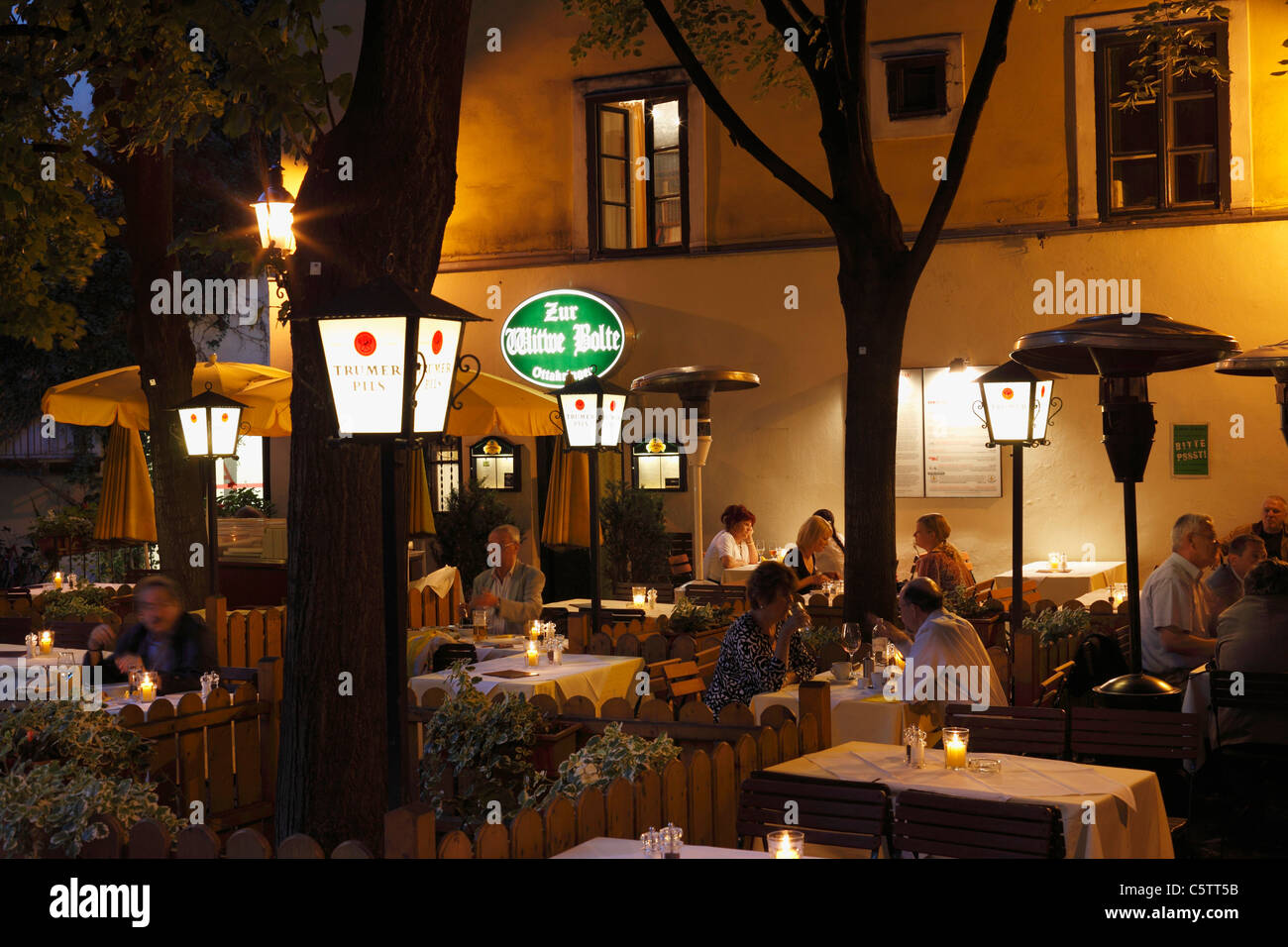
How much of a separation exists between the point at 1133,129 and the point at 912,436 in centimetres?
404

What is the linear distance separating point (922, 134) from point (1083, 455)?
13.0 ft

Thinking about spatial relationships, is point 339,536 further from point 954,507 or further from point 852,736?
point 954,507

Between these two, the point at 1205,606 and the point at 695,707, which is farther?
the point at 1205,606

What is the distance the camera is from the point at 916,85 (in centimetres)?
1523

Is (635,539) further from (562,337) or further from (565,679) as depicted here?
(565,679)

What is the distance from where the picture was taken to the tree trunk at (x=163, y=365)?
11664 mm

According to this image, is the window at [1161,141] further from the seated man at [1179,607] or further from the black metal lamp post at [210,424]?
the black metal lamp post at [210,424]

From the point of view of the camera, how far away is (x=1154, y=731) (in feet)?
22.2

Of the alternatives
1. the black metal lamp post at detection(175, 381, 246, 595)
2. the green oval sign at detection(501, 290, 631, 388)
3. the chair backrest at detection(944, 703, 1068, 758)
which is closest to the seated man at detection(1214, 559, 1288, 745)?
the chair backrest at detection(944, 703, 1068, 758)

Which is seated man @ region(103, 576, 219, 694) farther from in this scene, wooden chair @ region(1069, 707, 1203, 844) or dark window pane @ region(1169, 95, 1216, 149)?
dark window pane @ region(1169, 95, 1216, 149)

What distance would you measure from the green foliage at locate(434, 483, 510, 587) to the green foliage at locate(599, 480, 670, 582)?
1592 millimetres

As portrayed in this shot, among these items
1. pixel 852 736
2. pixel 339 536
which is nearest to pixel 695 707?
pixel 852 736

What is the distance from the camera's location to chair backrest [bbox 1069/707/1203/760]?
22.0 ft

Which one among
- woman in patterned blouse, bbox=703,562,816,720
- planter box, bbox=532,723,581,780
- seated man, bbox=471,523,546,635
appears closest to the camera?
planter box, bbox=532,723,581,780
